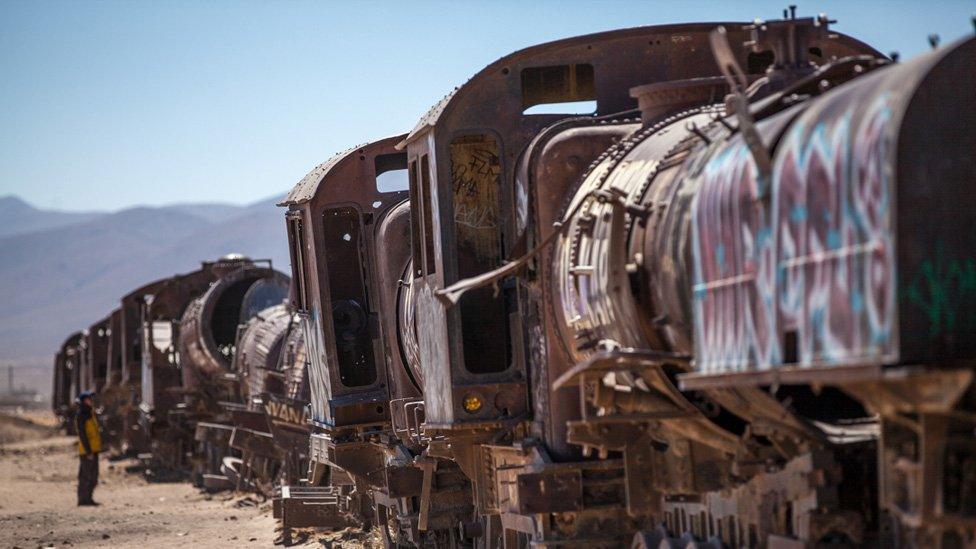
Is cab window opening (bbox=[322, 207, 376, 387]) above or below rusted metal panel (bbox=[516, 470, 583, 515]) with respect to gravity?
above

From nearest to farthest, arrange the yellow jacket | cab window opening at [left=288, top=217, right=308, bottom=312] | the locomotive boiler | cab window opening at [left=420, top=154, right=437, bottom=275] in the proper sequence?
1. the locomotive boiler
2. cab window opening at [left=420, top=154, right=437, bottom=275]
3. cab window opening at [left=288, top=217, right=308, bottom=312]
4. the yellow jacket

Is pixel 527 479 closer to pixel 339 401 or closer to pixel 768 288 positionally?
pixel 768 288

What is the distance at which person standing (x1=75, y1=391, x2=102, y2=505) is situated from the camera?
2494 centimetres

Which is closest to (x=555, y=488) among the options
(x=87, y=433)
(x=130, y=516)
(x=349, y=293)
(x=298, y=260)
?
(x=349, y=293)

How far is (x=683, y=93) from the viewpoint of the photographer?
8695mm

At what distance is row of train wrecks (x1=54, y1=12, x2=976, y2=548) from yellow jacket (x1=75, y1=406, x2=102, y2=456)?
968 centimetres

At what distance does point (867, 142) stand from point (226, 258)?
26.1 meters

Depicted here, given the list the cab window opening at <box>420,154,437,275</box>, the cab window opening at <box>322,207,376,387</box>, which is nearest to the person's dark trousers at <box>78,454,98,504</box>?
the cab window opening at <box>322,207,376,387</box>

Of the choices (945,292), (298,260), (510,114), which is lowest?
(945,292)

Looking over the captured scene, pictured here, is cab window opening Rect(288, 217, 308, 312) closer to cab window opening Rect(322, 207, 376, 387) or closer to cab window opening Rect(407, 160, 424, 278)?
cab window opening Rect(322, 207, 376, 387)

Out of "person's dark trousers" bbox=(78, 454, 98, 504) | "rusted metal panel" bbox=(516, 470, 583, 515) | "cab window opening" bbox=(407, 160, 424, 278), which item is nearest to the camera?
"rusted metal panel" bbox=(516, 470, 583, 515)

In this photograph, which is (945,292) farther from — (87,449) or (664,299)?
(87,449)

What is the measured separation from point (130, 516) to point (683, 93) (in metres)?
15.6

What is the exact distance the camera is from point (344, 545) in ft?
54.1
